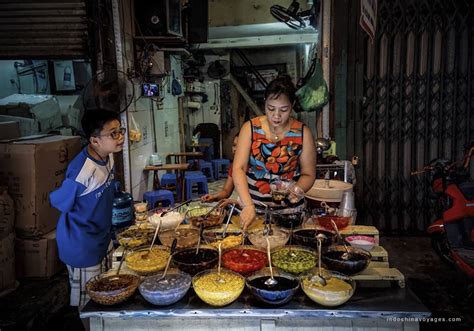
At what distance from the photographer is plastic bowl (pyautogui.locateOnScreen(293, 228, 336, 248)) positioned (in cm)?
229

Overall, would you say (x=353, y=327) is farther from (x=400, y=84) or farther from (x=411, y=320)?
(x=400, y=84)

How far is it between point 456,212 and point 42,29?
5.58 m

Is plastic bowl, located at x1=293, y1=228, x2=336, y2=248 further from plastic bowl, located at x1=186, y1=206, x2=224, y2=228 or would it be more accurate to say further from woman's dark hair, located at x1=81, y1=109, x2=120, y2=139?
woman's dark hair, located at x1=81, y1=109, x2=120, y2=139

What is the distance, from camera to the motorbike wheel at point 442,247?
4.62 meters

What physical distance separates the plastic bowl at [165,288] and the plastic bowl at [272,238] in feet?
1.69

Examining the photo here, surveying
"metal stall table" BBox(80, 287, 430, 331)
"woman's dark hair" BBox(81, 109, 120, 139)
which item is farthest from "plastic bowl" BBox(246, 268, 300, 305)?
"woman's dark hair" BBox(81, 109, 120, 139)

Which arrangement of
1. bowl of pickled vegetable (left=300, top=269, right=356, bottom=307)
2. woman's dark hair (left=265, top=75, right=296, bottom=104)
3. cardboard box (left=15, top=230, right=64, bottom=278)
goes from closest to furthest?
bowl of pickled vegetable (left=300, top=269, right=356, bottom=307) < woman's dark hair (left=265, top=75, right=296, bottom=104) < cardboard box (left=15, top=230, right=64, bottom=278)

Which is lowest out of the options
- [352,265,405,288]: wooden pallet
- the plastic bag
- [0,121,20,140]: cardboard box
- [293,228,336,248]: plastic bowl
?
[352,265,405,288]: wooden pallet

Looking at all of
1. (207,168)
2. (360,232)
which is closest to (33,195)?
(360,232)

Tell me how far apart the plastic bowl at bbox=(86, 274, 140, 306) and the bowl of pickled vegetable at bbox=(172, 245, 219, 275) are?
24 cm

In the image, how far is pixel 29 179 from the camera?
4.49m

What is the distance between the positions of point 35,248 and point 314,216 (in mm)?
3598

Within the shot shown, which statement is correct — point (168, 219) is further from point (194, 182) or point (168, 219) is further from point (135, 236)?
point (194, 182)

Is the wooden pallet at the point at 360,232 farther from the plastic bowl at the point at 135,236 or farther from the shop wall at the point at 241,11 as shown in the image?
the shop wall at the point at 241,11
